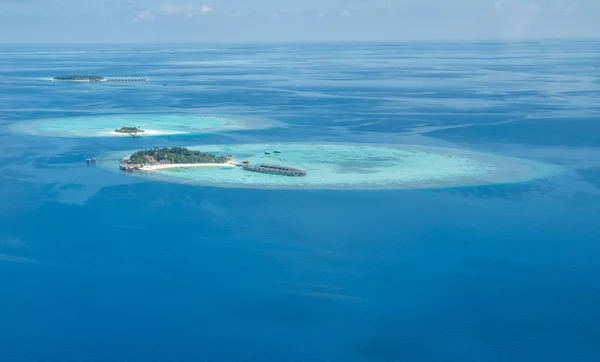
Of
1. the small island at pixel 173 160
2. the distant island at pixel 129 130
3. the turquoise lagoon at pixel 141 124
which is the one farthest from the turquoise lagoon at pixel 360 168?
the turquoise lagoon at pixel 141 124

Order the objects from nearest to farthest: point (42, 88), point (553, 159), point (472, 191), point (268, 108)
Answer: point (472, 191)
point (553, 159)
point (268, 108)
point (42, 88)

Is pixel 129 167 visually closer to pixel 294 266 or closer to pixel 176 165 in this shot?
pixel 176 165

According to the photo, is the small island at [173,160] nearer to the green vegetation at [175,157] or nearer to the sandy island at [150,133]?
the green vegetation at [175,157]

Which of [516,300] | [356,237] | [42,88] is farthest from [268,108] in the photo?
[516,300]

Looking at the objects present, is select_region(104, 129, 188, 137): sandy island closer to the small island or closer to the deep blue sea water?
the deep blue sea water

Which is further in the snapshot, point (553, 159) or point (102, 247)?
point (553, 159)

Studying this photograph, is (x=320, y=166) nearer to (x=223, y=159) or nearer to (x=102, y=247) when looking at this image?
(x=223, y=159)

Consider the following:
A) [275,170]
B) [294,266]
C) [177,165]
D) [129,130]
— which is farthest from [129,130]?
[294,266]
